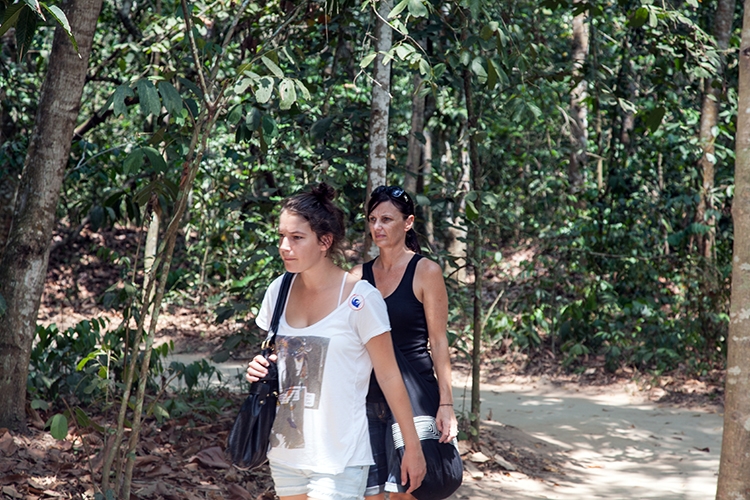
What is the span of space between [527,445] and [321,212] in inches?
183

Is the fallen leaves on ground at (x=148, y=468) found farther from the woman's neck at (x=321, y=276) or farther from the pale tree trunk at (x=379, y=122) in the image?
the pale tree trunk at (x=379, y=122)

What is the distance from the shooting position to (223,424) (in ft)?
18.7

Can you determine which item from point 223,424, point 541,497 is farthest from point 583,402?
point 223,424

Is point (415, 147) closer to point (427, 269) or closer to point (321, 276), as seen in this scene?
point (427, 269)

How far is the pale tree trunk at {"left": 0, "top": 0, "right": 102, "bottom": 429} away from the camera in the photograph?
4.43m

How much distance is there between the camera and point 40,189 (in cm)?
448

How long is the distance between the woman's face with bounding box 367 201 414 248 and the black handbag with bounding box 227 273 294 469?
99 centimetres

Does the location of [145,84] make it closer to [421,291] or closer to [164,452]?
[421,291]

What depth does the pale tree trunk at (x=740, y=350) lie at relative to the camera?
117 inches

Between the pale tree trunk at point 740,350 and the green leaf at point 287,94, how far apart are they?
182 cm

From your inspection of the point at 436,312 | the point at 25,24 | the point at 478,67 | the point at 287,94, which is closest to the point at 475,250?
the point at 478,67

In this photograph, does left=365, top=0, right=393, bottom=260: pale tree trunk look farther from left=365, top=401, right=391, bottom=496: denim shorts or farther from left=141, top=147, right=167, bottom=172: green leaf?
left=365, top=401, right=391, bottom=496: denim shorts

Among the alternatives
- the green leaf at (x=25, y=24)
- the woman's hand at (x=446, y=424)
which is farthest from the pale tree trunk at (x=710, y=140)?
the green leaf at (x=25, y=24)

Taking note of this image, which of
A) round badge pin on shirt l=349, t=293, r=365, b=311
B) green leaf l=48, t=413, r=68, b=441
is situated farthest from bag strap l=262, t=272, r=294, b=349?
green leaf l=48, t=413, r=68, b=441
